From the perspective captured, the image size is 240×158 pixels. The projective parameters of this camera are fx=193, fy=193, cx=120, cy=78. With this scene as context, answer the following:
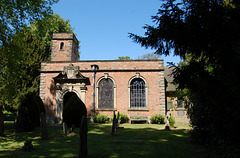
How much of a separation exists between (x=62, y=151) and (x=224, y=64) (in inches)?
250

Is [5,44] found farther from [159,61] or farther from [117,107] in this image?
[159,61]

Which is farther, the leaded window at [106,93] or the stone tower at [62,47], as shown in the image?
the stone tower at [62,47]

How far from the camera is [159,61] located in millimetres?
19531

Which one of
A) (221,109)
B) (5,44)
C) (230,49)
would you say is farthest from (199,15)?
(5,44)

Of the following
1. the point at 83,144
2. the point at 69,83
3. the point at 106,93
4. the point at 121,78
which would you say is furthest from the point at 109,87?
the point at 83,144

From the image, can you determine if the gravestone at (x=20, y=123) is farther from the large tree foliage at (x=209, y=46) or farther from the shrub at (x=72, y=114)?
the large tree foliage at (x=209, y=46)

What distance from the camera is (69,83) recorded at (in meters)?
19.8

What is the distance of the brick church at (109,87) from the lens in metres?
18.9

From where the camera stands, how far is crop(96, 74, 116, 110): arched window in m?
19.3

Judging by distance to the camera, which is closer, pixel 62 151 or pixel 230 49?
pixel 230 49

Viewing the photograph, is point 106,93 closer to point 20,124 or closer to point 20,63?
point 20,124

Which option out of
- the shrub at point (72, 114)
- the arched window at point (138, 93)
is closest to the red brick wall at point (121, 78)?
the arched window at point (138, 93)

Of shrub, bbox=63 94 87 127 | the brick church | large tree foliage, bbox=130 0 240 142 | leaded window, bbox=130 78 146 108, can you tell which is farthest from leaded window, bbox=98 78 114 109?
large tree foliage, bbox=130 0 240 142

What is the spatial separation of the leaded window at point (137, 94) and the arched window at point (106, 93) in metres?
1.81
